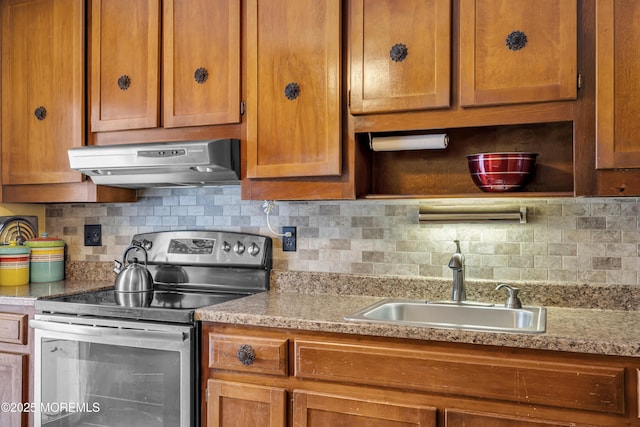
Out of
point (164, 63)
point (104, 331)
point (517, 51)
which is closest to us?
point (517, 51)

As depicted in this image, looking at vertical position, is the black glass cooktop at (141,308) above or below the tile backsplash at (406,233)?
below

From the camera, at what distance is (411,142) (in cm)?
202

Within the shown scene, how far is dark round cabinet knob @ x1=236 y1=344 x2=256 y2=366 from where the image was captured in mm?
1802

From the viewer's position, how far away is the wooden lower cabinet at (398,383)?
1.45 meters

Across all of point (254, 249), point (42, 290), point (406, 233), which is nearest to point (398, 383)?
point (406, 233)

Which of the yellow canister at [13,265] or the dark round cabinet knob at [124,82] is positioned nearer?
the dark round cabinet knob at [124,82]

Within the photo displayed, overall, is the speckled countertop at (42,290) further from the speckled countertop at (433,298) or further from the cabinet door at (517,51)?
the cabinet door at (517,51)

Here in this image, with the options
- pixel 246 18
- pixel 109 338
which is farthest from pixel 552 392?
pixel 246 18

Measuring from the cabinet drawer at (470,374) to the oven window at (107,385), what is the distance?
1.71 ft

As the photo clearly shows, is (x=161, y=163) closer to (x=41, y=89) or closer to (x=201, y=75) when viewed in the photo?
(x=201, y=75)

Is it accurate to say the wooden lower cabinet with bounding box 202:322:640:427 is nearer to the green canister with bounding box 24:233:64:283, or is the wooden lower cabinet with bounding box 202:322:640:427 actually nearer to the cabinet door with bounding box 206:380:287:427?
the cabinet door with bounding box 206:380:287:427

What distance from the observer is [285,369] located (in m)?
1.76

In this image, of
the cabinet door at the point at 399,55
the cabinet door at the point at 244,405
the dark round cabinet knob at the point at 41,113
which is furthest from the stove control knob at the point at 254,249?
the dark round cabinet knob at the point at 41,113

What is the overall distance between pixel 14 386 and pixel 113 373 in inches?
21.0
